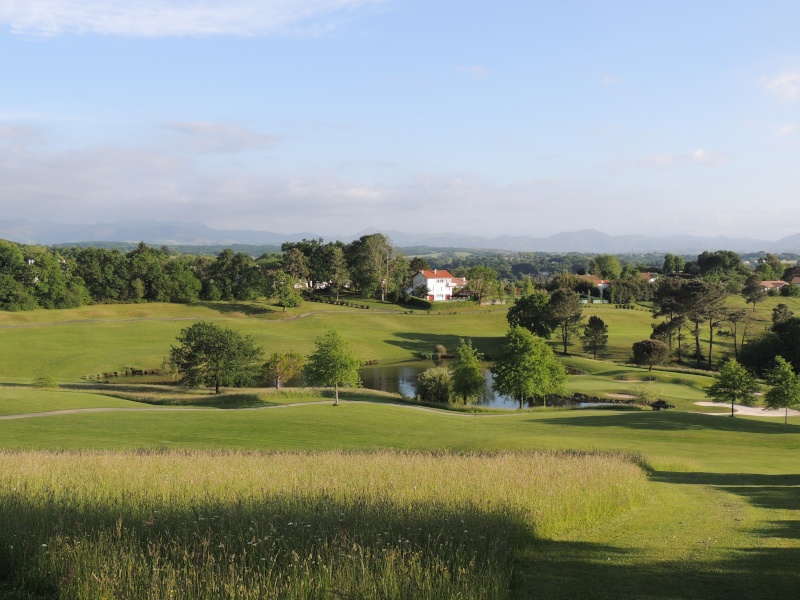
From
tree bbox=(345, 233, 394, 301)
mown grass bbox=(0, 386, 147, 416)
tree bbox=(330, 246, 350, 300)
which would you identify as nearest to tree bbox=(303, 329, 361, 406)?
mown grass bbox=(0, 386, 147, 416)

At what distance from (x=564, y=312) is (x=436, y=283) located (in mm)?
72793

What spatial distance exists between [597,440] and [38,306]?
325 feet

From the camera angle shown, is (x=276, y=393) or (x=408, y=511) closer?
(x=408, y=511)

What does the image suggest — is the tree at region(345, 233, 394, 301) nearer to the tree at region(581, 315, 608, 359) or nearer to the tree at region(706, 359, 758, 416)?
the tree at region(581, 315, 608, 359)

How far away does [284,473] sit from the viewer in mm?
13023

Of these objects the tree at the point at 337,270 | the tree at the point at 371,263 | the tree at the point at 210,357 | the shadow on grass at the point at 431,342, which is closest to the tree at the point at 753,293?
the shadow on grass at the point at 431,342

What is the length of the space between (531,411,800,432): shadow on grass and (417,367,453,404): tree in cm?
1786

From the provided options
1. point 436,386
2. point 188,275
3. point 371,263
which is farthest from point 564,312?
point 188,275

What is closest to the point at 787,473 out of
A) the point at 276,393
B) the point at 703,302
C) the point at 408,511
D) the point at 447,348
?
the point at 408,511

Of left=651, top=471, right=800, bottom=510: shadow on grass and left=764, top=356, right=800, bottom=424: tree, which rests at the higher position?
left=651, top=471, right=800, bottom=510: shadow on grass

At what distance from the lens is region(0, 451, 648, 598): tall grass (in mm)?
6609

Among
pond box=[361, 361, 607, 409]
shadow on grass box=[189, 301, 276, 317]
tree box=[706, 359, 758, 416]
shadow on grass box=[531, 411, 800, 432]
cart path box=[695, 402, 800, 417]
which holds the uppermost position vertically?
shadow on grass box=[189, 301, 276, 317]

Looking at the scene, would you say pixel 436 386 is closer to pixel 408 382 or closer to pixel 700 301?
pixel 408 382

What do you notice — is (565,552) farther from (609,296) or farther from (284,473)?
(609,296)
